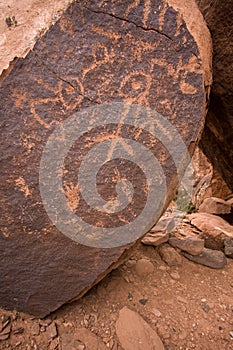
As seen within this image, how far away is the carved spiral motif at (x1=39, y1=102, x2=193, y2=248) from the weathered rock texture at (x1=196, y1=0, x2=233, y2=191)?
0.74 m

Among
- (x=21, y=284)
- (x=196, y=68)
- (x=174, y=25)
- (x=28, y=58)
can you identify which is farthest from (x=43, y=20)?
(x=21, y=284)

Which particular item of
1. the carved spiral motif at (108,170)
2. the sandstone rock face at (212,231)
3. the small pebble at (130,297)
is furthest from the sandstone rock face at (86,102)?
the sandstone rock face at (212,231)

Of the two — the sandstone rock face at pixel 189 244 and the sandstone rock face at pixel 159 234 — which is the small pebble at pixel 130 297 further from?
the sandstone rock face at pixel 189 244

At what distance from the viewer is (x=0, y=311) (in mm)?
1237

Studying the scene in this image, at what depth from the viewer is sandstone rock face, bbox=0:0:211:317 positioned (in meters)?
1.06

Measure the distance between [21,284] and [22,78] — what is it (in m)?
0.83

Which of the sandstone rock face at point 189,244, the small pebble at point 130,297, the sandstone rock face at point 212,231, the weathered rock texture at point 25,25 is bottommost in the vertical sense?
the small pebble at point 130,297

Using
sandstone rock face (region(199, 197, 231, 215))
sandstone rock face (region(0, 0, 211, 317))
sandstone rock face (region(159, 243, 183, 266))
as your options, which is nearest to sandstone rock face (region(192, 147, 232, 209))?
sandstone rock face (region(199, 197, 231, 215))

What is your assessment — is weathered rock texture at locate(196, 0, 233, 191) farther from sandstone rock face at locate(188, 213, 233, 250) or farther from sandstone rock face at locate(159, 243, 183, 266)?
sandstone rock face at locate(159, 243, 183, 266)

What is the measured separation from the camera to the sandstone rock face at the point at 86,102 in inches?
41.8

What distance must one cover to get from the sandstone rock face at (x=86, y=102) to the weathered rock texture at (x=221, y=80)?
0.43 meters

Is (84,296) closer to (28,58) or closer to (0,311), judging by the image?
(0,311)

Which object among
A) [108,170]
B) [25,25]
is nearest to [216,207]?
[108,170]

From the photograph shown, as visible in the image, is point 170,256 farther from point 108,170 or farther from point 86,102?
point 86,102
